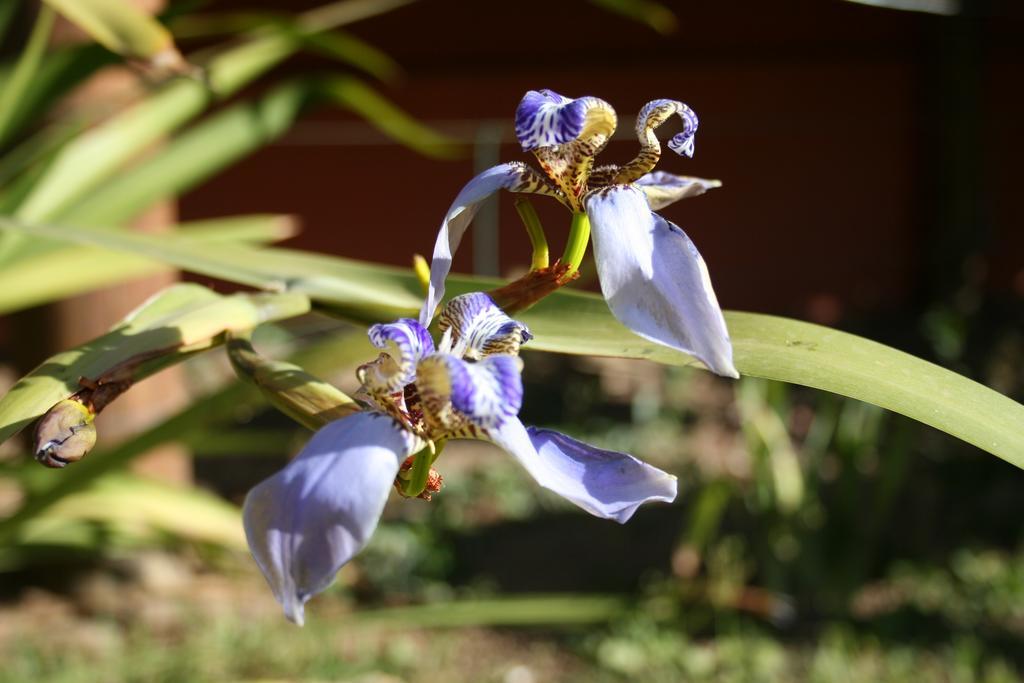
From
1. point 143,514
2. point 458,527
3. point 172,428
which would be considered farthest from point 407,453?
point 458,527

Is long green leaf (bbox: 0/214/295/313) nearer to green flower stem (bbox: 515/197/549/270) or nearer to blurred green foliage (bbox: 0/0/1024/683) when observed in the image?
blurred green foliage (bbox: 0/0/1024/683)

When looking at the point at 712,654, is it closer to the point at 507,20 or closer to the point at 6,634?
the point at 6,634

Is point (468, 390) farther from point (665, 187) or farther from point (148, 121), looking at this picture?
point (148, 121)

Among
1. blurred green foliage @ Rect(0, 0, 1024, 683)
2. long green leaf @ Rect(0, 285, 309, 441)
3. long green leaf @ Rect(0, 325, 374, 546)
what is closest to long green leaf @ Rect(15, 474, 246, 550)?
blurred green foliage @ Rect(0, 0, 1024, 683)

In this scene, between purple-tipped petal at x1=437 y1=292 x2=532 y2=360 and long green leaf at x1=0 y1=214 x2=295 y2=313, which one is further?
long green leaf at x1=0 y1=214 x2=295 y2=313

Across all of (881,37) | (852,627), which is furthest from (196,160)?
(881,37)

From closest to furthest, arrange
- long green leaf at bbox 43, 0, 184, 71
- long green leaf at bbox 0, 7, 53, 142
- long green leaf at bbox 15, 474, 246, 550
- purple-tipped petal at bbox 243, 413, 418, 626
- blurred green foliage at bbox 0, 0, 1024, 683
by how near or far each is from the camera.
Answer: purple-tipped petal at bbox 243, 413, 418, 626 < long green leaf at bbox 43, 0, 184, 71 < long green leaf at bbox 0, 7, 53, 142 < blurred green foliage at bbox 0, 0, 1024, 683 < long green leaf at bbox 15, 474, 246, 550
